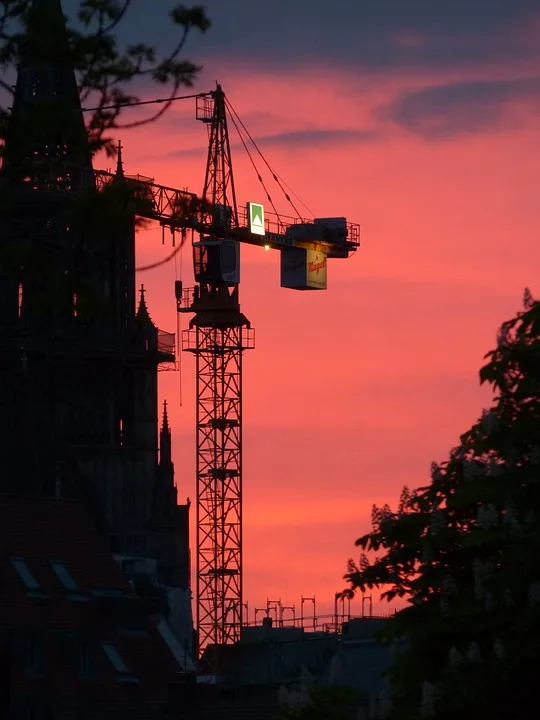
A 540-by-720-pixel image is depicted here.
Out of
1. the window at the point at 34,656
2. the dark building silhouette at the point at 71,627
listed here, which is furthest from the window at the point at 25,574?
the window at the point at 34,656

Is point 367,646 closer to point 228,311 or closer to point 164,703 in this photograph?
point 164,703

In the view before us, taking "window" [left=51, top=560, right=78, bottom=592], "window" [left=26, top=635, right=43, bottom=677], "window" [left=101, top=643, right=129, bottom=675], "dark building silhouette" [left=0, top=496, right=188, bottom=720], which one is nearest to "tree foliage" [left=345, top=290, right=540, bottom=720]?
"dark building silhouette" [left=0, top=496, right=188, bottom=720]

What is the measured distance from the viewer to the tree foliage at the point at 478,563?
41281 mm

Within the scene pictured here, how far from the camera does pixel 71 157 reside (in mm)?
37531

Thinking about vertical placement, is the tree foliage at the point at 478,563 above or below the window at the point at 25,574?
below

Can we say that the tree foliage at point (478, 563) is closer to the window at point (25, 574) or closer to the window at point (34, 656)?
the window at point (34, 656)

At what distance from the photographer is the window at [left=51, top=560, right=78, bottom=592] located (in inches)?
3782

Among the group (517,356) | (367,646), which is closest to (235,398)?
(367,646)

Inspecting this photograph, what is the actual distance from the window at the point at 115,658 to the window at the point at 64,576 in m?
3.09

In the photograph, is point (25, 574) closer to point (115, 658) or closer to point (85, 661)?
point (85, 661)

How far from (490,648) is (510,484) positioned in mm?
2974

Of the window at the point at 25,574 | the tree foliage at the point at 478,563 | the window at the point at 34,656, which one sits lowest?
the tree foliage at the point at 478,563

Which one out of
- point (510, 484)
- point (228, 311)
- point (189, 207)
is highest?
point (228, 311)

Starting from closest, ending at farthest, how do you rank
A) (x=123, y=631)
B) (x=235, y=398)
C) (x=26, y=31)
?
(x=26, y=31) → (x=123, y=631) → (x=235, y=398)
